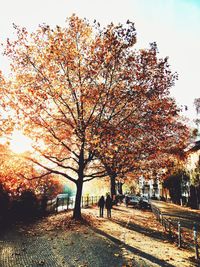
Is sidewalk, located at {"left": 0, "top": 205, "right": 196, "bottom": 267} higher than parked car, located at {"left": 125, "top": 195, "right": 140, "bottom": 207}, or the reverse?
parked car, located at {"left": 125, "top": 195, "right": 140, "bottom": 207}

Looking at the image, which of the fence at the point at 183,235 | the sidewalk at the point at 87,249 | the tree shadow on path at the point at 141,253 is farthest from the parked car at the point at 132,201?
the tree shadow on path at the point at 141,253

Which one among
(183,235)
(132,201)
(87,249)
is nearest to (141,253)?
(87,249)

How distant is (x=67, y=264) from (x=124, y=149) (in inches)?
499

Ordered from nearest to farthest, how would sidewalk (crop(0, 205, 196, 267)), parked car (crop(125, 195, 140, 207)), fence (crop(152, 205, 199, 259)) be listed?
sidewalk (crop(0, 205, 196, 267))
fence (crop(152, 205, 199, 259))
parked car (crop(125, 195, 140, 207))

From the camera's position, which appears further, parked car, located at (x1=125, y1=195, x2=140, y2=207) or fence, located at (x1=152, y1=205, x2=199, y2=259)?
parked car, located at (x1=125, y1=195, x2=140, y2=207)

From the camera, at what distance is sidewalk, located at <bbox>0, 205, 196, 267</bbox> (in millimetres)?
8070

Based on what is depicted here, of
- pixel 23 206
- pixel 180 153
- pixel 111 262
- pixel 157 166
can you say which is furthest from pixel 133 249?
pixel 180 153

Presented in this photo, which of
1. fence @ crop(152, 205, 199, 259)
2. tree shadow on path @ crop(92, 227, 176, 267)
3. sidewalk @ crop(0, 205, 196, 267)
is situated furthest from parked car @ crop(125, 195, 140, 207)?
tree shadow on path @ crop(92, 227, 176, 267)

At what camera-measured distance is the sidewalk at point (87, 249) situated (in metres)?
8.07

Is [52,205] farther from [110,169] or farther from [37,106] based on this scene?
[37,106]

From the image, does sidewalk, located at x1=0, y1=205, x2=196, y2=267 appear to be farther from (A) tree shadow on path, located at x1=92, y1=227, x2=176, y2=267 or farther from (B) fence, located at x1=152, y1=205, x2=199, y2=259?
(B) fence, located at x1=152, y1=205, x2=199, y2=259

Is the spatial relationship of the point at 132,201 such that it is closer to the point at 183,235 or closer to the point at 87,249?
the point at 183,235

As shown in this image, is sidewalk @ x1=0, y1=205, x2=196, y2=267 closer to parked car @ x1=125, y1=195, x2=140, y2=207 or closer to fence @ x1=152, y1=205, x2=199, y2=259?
fence @ x1=152, y1=205, x2=199, y2=259

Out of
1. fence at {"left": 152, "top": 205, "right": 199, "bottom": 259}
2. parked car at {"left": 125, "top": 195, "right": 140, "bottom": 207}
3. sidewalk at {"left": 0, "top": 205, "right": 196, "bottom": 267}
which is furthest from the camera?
parked car at {"left": 125, "top": 195, "right": 140, "bottom": 207}
